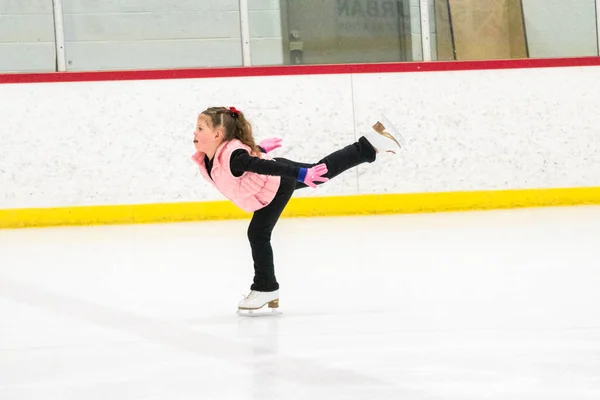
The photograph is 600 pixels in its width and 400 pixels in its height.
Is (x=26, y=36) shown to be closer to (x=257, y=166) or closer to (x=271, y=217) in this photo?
(x=271, y=217)

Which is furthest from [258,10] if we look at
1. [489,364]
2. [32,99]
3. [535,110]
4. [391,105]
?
[489,364]

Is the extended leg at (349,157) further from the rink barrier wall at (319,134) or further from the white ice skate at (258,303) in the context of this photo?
the rink barrier wall at (319,134)

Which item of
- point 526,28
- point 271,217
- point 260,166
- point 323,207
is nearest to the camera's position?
point 260,166

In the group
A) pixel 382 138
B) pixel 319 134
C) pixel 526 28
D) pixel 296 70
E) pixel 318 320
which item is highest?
pixel 526 28

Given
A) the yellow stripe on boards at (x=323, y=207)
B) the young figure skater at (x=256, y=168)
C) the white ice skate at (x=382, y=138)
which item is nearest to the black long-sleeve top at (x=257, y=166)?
the young figure skater at (x=256, y=168)

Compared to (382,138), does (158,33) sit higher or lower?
higher

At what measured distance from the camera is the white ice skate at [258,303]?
10.3 ft

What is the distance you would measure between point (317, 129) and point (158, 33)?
1463mm

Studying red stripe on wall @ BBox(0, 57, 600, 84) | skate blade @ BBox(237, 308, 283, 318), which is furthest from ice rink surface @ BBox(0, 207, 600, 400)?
red stripe on wall @ BBox(0, 57, 600, 84)

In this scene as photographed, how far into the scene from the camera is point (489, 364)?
2223 millimetres

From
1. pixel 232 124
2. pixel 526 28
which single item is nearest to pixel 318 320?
pixel 232 124

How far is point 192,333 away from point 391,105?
15.8 ft

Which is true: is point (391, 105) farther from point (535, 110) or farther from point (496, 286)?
point (496, 286)

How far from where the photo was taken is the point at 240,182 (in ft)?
10.3
